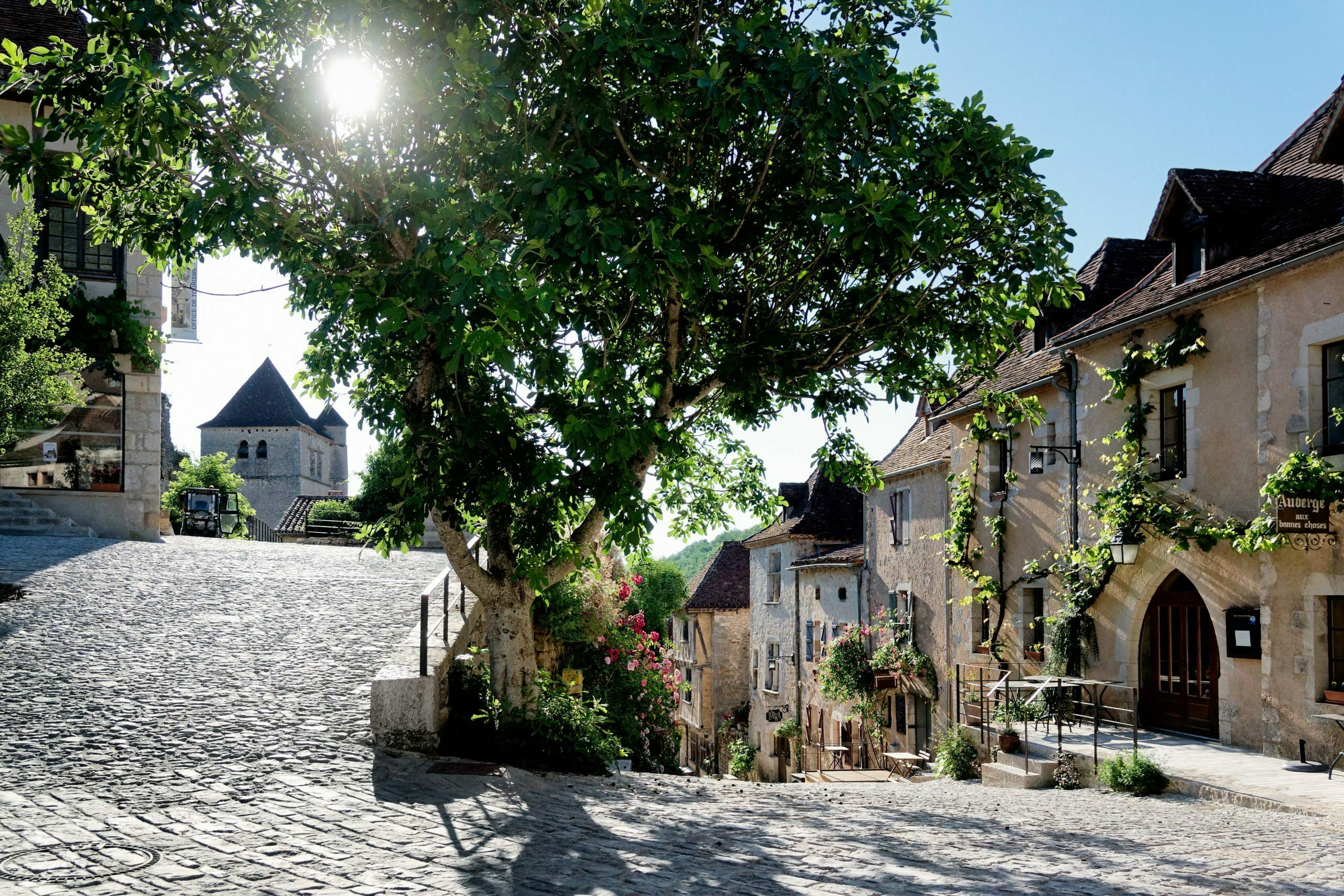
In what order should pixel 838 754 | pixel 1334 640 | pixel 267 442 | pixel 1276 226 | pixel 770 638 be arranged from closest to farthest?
pixel 1334 640
pixel 1276 226
pixel 838 754
pixel 770 638
pixel 267 442

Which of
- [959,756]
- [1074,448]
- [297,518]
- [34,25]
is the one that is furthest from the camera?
[297,518]

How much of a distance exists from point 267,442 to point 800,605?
53508 mm

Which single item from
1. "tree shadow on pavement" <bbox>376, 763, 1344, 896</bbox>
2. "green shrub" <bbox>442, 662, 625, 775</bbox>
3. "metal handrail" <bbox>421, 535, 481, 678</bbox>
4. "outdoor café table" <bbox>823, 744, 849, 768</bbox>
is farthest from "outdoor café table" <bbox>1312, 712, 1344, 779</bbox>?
"outdoor café table" <bbox>823, 744, 849, 768</bbox>

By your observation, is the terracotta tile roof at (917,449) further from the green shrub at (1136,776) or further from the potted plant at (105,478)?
the potted plant at (105,478)

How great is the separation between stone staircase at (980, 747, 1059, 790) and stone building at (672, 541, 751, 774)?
27464mm

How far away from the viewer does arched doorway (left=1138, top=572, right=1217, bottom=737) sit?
15352mm

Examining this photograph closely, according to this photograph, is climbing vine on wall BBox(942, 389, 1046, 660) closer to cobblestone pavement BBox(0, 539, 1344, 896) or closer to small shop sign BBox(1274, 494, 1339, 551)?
small shop sign BBox(1274, 494, 1339, 551)

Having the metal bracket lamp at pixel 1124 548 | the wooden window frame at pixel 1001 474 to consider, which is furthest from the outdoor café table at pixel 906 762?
the metal bracket lamp at pixel 1124 548

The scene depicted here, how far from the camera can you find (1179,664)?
15984 millimetres

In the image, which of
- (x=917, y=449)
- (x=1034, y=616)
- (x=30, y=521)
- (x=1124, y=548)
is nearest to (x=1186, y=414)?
(x=1124, y=548)

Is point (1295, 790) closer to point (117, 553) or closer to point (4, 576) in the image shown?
point (4, 576)

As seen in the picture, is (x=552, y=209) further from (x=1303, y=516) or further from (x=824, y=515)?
(x=824, y=515)

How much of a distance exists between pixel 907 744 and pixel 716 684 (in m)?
18.8

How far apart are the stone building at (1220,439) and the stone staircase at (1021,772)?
2.46 m
